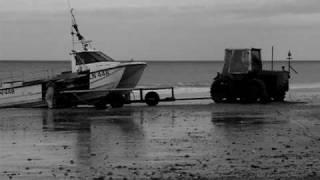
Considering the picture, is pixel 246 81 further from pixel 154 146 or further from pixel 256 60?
pixel 154 146

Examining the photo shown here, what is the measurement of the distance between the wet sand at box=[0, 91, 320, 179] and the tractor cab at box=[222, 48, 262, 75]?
25.0 ft

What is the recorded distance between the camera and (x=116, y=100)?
28828 millimetres

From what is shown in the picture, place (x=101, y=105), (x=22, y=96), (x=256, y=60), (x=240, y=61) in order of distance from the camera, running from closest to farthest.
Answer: (x=101, y=105) < (x=22, y=96) < (x=240, y=61) < (x=256, y=60)

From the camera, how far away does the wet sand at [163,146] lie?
10.6 meters

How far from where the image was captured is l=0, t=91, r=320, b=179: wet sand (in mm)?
10625

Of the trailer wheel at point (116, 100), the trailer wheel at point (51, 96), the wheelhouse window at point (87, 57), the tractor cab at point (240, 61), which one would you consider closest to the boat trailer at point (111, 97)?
the trailer wheel at point (116, 100)

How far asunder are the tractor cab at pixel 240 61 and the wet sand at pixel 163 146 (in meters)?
7.63

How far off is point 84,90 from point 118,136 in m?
13.0

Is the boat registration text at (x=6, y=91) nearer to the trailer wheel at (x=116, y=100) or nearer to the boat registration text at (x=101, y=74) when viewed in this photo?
the boat registration text at (x=101, y=74)

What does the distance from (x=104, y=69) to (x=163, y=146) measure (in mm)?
15745

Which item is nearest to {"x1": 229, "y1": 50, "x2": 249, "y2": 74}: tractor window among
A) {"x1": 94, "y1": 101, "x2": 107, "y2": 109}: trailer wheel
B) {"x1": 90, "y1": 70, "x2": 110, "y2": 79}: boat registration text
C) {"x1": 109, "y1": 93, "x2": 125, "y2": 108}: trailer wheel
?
{"x1": 109, "y1": 93, "x2": 125, "y2": 108}: trailer wheel

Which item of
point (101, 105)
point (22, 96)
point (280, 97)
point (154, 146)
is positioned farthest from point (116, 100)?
point (154, 146)

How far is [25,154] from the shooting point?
514 inches

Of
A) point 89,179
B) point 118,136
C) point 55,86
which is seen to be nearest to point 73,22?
point 55,86
